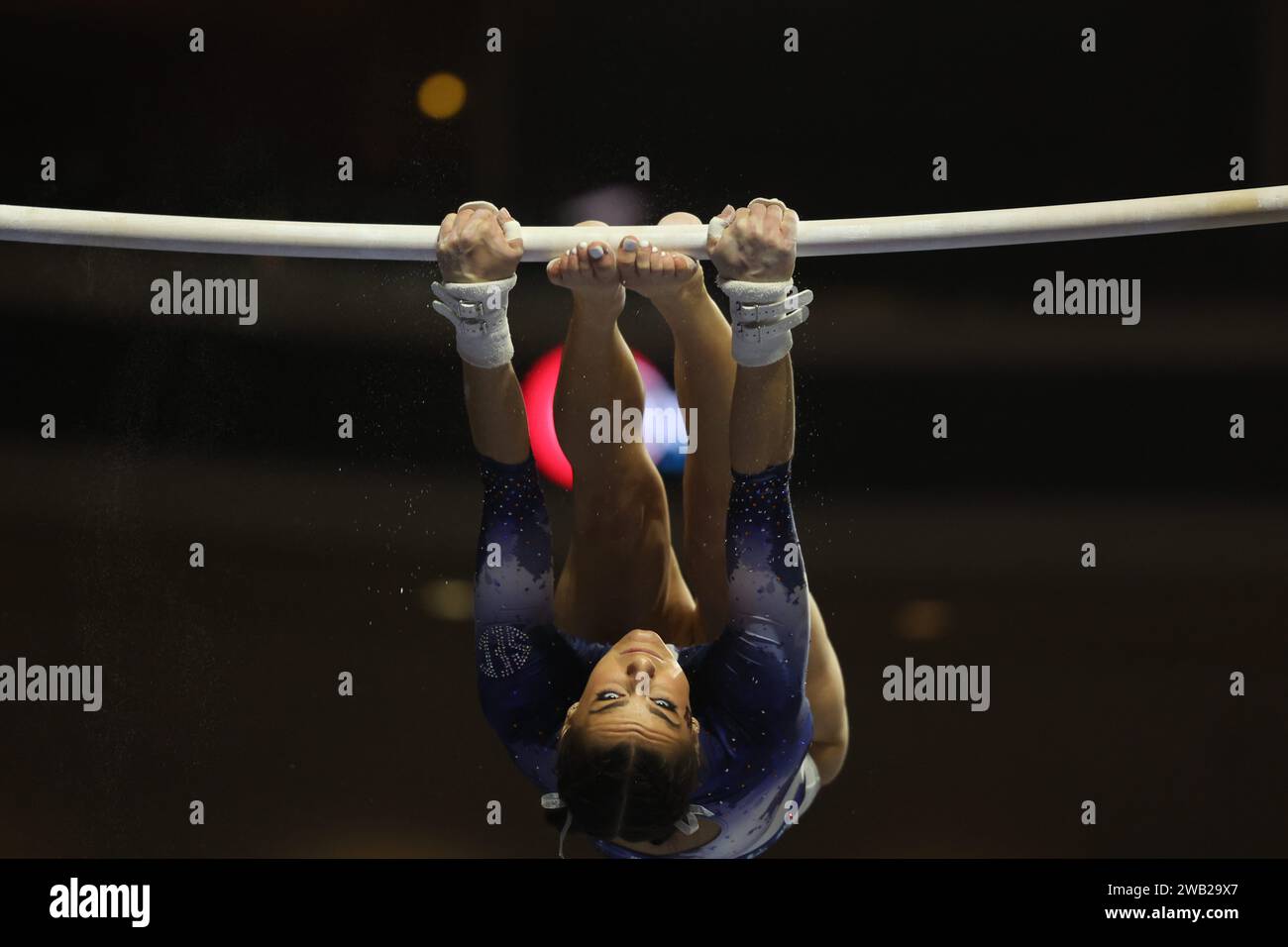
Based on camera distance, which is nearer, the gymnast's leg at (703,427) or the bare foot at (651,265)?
the bare foot at (651,265)

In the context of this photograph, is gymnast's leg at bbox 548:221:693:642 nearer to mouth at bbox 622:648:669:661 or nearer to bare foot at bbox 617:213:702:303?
bare foot at bbox 617:213:702:303

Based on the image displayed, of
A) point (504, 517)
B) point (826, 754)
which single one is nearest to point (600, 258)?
point (504, 517)

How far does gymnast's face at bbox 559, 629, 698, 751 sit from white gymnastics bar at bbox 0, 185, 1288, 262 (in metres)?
0.63

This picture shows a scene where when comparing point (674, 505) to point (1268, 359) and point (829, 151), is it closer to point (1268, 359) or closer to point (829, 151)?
point (829, 151)

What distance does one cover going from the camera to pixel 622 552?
8.20 feet

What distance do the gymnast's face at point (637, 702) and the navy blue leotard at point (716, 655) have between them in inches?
3.6

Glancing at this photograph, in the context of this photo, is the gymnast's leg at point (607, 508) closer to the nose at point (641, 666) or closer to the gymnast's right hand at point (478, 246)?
the gymnast's right hand at point (478, 246)

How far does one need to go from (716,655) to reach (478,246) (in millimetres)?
728

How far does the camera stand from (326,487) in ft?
12.1

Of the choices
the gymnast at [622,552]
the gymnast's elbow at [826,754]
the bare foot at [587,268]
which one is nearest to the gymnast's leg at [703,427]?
the gymnast at [622,552]

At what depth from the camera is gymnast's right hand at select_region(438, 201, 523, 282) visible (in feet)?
7.08

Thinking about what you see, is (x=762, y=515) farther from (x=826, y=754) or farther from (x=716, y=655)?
(x=826, y=754)

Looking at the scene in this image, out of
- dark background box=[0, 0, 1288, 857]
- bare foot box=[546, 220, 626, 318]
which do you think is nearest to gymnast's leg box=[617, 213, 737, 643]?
bare foot box=[546, 220, 626, 318]

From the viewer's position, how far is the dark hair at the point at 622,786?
79.5 inches
